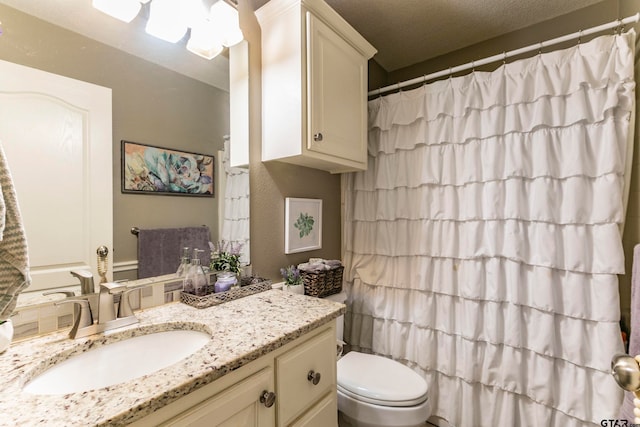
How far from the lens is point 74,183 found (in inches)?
34.4

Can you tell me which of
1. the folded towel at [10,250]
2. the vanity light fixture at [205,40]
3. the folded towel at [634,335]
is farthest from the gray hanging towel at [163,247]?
the folded towel at [634,335]

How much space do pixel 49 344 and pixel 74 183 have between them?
1.51 feet

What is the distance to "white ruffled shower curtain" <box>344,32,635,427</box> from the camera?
1.23 metres

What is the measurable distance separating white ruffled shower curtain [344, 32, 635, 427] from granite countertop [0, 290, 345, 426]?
909mm

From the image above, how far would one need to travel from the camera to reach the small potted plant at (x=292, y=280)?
4.76 ft

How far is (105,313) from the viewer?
0.85 meters

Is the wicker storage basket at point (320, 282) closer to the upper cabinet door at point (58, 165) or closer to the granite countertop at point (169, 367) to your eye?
the granite countertop at point (169, 367)

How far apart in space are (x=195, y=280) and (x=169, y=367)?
0.52 meters

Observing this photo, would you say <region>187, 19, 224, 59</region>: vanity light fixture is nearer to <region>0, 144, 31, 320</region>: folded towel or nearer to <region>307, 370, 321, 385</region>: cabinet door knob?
<region>0, 144, 31, 320</region>: folded towel

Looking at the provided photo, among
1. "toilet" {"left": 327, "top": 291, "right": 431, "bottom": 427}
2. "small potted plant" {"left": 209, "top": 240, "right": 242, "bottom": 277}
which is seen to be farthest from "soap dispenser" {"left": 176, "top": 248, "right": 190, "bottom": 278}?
"toilet" {"left": 327, "top": 291, "right": 431, "bottom": 427}

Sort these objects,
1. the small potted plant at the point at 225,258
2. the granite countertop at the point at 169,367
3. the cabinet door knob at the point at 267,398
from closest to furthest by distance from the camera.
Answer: the granite countertop at the point at 169,367, the cabinet door knob at the point at 267,398, the small potted plant at the point at 225,258

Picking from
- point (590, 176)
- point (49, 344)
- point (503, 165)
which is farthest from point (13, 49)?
point (590, 176)

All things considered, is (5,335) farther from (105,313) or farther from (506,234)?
(506,234)

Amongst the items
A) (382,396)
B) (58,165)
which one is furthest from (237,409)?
(58,165)
